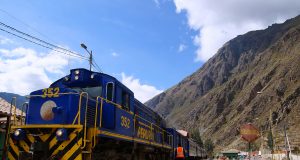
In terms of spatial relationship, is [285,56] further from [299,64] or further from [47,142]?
[47,142]

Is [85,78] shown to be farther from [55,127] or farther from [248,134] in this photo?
[248,134]

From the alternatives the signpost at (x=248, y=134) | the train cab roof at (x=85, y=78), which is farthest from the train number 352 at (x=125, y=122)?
the signpost at (x=248, y=134)

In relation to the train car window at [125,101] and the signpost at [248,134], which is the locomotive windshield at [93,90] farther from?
the signpost at [248,134]

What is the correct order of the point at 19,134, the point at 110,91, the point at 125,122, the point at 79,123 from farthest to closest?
1. the point at 125,122
2. the point at 110,91
3. the point at 19,134
4. the point at 79,123

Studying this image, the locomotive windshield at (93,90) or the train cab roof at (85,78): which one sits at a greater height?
the train cab roof at (85,78)

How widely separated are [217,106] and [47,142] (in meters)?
176

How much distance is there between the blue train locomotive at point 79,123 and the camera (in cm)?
1102

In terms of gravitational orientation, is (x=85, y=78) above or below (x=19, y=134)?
above

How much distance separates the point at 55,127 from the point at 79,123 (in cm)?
85

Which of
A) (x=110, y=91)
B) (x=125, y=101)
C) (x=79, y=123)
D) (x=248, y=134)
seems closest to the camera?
(x=79, y=123)

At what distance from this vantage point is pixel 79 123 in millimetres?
11148

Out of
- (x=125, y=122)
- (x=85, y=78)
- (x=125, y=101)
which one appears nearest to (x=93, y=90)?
(x=85, y=78)

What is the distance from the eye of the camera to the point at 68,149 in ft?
36.1

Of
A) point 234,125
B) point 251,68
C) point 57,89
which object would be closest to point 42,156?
point 57,89
